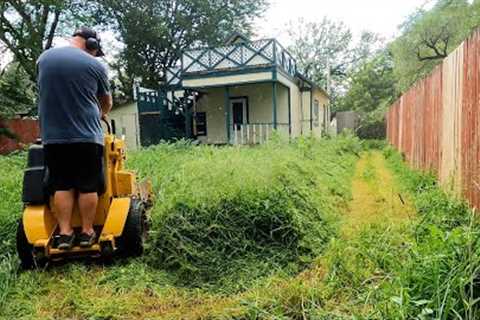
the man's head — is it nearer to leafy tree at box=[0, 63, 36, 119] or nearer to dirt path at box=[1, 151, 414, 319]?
dirt path at box=[1, 151, 414, 319]

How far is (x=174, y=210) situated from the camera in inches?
136

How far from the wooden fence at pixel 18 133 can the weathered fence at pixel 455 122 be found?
11.9 metres

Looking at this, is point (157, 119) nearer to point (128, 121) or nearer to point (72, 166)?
point (128, 121)

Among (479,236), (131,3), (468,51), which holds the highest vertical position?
(131,3)

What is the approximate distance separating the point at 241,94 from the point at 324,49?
23.0 metres

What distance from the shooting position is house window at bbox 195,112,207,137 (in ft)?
52.2

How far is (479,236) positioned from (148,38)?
20948mm

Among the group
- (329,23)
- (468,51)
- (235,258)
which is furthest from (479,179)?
(329,23)

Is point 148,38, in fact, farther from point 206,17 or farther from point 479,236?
point 479,236

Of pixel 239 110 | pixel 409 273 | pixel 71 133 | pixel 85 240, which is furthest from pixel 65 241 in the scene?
pixel 239 110

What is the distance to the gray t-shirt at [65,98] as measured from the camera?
2740 mm

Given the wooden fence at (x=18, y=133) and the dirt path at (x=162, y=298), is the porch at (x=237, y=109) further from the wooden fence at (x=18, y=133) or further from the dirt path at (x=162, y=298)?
the dirt path at (x=162, y=298)

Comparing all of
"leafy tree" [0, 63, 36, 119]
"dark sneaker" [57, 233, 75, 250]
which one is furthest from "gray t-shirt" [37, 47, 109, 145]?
"leafy tree" [0, 63, 36, 119]

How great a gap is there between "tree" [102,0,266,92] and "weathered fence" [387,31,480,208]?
16.5 meters
